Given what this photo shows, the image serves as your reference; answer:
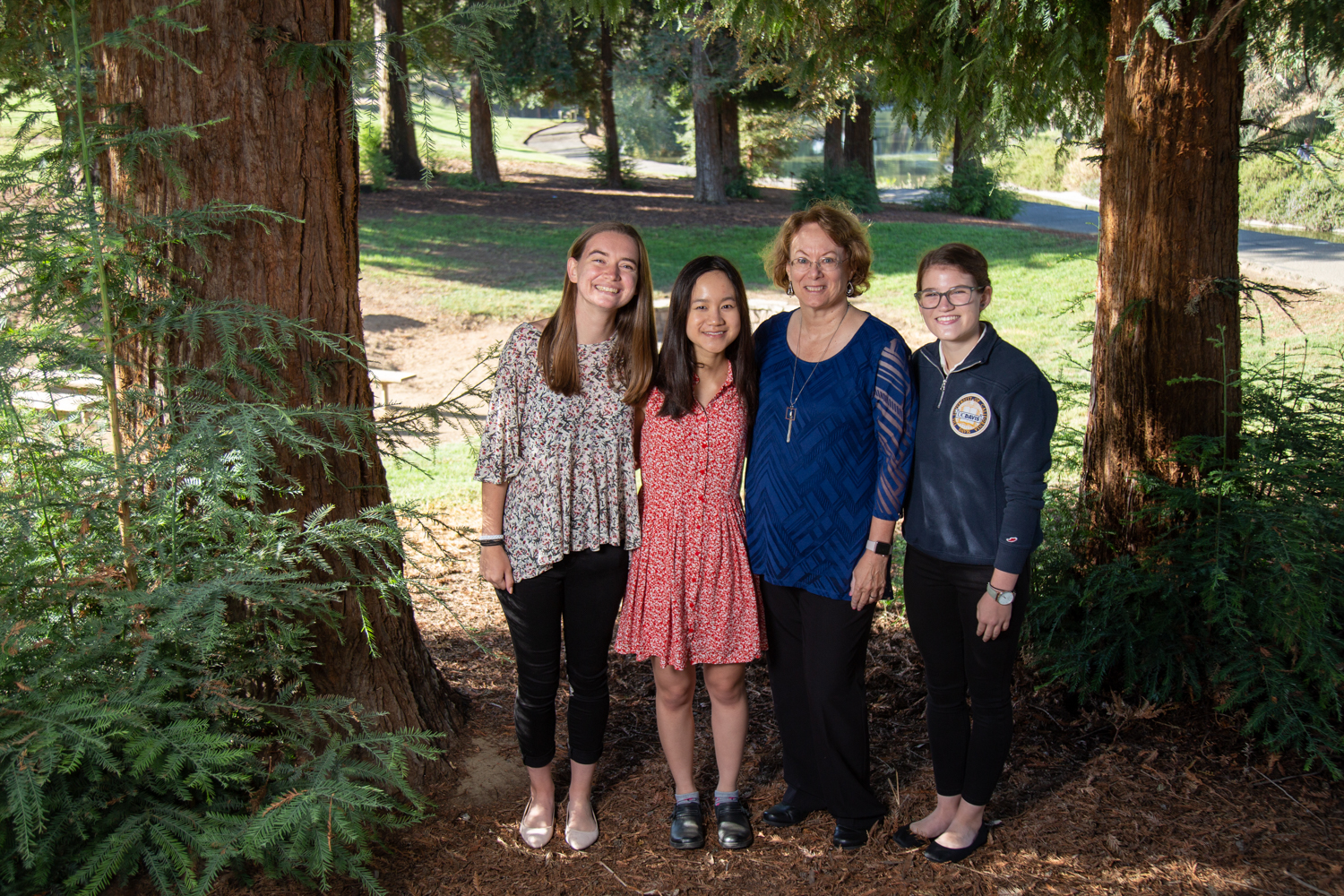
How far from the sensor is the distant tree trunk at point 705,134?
18.3 m

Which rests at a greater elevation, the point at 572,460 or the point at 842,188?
the point at 842,188

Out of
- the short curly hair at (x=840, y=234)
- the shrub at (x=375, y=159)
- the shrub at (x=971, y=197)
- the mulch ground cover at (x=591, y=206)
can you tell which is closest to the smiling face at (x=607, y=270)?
the short curly hair at (x=840, y=234)

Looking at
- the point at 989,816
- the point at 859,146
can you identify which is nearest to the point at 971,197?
the point at 859,146

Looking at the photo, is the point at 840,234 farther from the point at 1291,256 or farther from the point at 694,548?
the point at 1291,256

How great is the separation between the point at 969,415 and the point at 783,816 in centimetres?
149

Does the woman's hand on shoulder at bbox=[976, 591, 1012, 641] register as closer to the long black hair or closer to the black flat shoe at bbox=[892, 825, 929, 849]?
the black flat shoe at bbox=[892, 825, 929, 849]

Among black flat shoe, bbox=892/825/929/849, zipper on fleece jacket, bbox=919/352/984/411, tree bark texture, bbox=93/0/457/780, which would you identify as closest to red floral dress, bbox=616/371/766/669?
zipper on fleece jacket, bbox=919/352/984/411

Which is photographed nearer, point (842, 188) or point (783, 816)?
point (783, 816)

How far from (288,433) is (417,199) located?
19.6 m

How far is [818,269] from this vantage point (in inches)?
117

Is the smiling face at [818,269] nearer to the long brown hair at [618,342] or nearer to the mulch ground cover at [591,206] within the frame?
the long brown hair at [618,342]

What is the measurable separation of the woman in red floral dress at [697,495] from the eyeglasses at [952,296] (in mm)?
555

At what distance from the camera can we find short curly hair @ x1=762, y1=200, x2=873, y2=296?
2990mm

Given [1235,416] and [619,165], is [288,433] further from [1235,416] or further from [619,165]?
[619,165]
